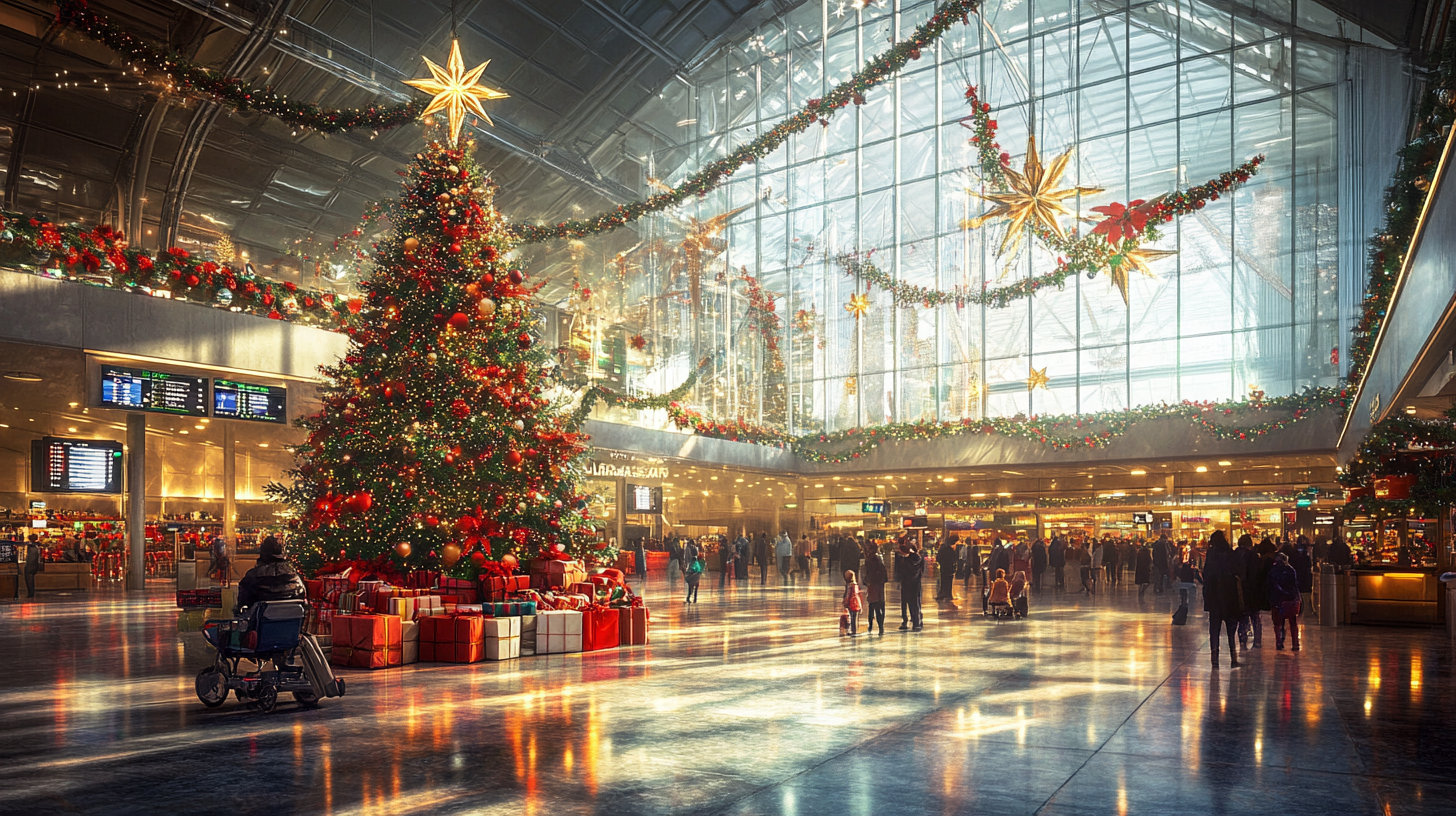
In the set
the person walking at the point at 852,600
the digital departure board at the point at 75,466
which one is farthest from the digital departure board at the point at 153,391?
the person walking at the point at 852,600

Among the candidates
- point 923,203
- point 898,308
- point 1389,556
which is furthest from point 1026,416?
point 1389,556

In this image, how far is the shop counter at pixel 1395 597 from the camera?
15625 mm

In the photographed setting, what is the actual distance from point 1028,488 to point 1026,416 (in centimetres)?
388

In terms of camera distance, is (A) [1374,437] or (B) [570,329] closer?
(A) [1374,437]

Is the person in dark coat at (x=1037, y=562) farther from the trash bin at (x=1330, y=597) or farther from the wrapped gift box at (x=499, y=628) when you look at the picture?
the wrapped gift box at (x=499, y=628)

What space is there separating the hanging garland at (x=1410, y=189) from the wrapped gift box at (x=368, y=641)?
10.6 m

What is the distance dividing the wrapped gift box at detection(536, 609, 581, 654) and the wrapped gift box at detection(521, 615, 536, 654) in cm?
8

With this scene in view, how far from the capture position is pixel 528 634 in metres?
11.9

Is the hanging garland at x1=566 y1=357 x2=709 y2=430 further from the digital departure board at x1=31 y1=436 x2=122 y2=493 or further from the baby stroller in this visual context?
the baby stroller

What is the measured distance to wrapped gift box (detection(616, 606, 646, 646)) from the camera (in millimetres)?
12703

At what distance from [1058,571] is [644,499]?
12125mm

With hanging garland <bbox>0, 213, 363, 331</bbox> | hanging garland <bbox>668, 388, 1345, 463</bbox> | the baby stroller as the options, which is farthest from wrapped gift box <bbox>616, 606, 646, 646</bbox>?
hanging garland <bbox>668, 388, 1345, 463</bbox>

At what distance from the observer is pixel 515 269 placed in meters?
13.5

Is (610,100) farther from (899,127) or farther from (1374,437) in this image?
(1374,437)
